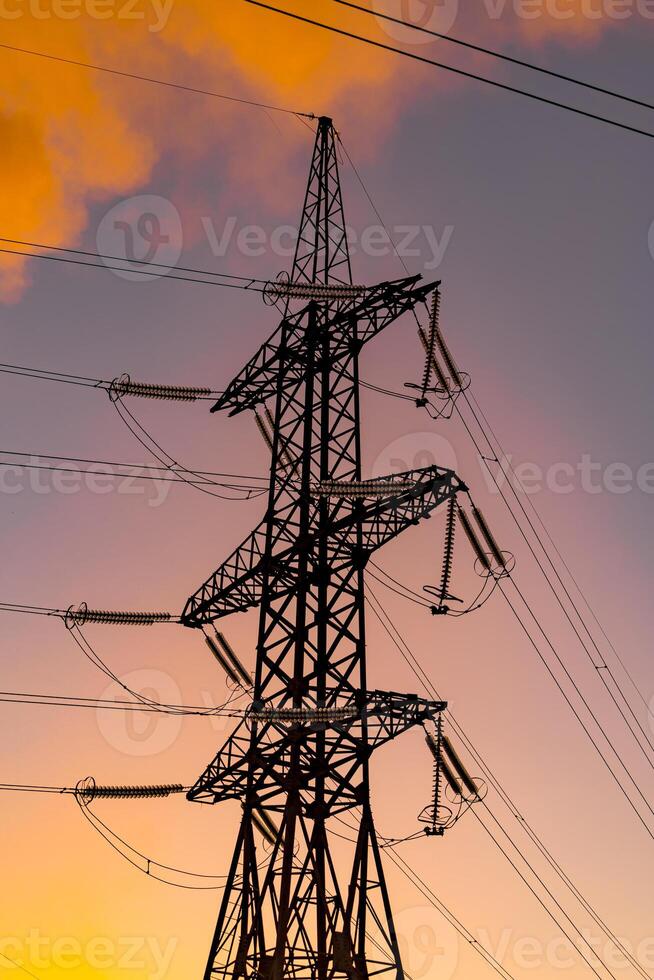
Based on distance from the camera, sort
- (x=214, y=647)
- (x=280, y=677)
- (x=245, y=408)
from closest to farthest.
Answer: (x=280, y=677), (x=214, y=647), (x=245, y=408)

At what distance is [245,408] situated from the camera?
38.5 meters

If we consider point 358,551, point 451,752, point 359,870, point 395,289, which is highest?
point 395,289

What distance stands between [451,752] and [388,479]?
8218 millimetres

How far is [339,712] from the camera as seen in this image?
3056 cm

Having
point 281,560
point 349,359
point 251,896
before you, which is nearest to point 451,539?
point 281,560

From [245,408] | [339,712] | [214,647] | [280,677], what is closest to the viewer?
[339,712]

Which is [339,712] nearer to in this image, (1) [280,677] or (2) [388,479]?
(1) [280,677]

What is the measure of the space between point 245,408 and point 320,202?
8.06 m

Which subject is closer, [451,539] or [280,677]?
[451,539]

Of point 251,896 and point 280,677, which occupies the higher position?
point 280,677

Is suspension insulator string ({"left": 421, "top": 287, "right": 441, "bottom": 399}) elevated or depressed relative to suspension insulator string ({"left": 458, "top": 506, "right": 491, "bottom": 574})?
elevated

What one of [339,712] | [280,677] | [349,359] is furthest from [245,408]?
[339,712]

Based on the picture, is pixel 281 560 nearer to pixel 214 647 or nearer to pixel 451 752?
pixel 214 647

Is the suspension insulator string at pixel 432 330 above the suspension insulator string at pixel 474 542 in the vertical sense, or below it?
above
